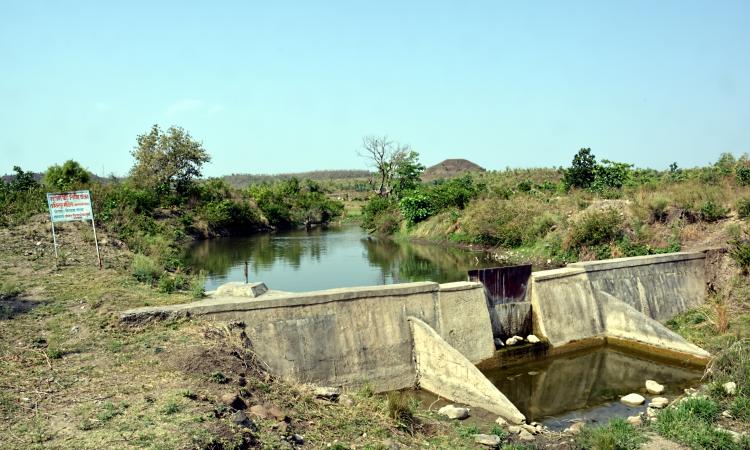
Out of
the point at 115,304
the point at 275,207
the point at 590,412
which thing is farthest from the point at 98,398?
the point at 275,207

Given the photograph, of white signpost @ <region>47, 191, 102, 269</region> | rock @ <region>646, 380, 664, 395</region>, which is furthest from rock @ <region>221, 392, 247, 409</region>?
rock @ <region>646, 380, 664, 395</region>

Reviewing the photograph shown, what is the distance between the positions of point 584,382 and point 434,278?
432 inches

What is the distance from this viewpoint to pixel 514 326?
45.3 feet

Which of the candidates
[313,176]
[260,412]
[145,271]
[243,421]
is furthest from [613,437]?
[313,176]

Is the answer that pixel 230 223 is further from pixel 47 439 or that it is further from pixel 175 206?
pixel 47 439

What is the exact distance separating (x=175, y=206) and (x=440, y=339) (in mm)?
36049

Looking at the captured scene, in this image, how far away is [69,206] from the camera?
43.0ft

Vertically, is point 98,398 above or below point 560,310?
above

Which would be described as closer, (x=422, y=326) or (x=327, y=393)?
(x=327, y=393)

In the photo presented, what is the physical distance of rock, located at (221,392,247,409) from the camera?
23.8ft

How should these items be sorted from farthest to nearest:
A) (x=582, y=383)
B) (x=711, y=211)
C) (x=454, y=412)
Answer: (x=711, y=211), (x=582, y=383), (x=454, y=412)

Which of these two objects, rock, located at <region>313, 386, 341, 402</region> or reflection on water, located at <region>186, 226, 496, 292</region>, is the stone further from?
reflection on water, located at <region>186, 226, 496, 292</region>

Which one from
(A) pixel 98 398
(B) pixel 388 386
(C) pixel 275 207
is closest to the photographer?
(A) pixel 98 398

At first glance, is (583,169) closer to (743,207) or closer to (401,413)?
(743,207)
